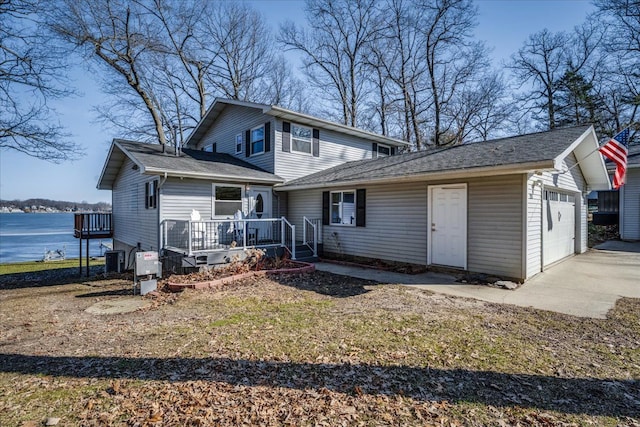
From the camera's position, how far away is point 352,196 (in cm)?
1152

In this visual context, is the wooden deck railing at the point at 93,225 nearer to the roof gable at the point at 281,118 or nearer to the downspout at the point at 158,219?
the roof gable at the point at 281,118

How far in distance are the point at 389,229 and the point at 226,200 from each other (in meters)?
6.06

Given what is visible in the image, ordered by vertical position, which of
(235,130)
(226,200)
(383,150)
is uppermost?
(235,130)

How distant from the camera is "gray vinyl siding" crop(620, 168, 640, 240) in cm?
1410

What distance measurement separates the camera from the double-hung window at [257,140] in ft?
45.2

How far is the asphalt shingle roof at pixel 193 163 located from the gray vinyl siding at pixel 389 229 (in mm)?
2843

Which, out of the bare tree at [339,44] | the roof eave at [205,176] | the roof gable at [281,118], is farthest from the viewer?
the bare tree at [339,44]

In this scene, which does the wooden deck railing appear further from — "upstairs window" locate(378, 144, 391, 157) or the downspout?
"upstairs window" locate(378, 144, 391, 157)

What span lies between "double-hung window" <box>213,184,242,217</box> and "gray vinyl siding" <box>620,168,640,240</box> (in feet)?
55.0

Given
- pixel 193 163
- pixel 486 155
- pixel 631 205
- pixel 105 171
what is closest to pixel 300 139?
pixel 193 163

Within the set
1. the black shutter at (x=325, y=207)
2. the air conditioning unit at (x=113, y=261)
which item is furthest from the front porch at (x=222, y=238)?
the air conditioning unit at (x=113, y=261)

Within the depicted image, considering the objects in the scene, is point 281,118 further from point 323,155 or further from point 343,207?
point 343,207

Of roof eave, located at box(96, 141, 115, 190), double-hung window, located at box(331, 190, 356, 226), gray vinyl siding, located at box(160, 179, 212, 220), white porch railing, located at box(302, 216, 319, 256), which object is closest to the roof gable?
double-hung window, located at box(331, 190, 356, 226)

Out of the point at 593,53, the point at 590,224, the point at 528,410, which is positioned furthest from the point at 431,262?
the point at 593,53
